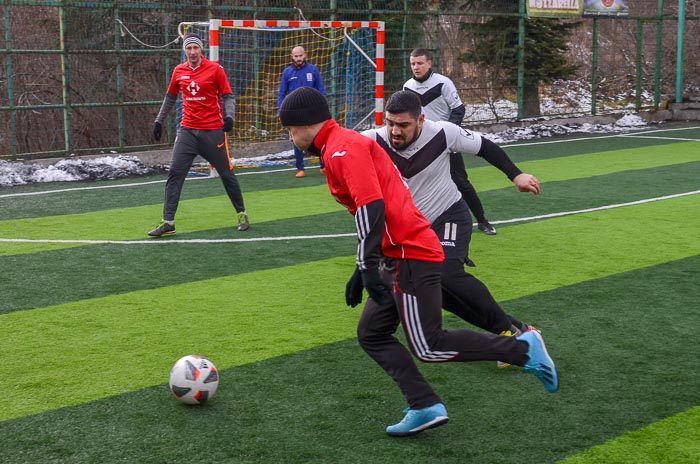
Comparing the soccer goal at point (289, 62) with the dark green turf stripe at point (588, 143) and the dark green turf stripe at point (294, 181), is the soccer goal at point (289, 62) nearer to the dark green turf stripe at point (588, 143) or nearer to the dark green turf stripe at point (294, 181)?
the dark green turf stripe at point (294, 181)

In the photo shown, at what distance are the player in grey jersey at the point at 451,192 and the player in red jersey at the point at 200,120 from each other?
525 cm

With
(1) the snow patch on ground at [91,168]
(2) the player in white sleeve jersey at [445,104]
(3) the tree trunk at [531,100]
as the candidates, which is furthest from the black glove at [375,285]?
(3) the tree trunk at [531,100]

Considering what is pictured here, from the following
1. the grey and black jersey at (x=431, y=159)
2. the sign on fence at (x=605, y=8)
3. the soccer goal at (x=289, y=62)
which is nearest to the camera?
the grey and black jersey at (x=431, y=159)

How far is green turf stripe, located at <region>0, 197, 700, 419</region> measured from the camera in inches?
242

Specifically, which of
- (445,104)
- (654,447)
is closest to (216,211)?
(445,104)

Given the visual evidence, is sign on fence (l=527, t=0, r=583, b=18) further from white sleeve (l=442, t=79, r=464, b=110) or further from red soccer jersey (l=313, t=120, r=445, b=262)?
red soccer jersey (l=313, t=120, r=445, b=262)

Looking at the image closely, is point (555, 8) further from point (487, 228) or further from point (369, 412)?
point (369, 412)

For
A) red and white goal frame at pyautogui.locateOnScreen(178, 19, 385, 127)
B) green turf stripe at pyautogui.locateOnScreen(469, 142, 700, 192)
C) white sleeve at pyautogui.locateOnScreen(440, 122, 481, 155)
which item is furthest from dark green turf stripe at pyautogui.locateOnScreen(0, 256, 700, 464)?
red and white goal frame at pyautogui.locateOnScreen(178, 19, 385, 127)

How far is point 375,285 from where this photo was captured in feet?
15.1

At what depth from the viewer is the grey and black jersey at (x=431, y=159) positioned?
6.06 metres

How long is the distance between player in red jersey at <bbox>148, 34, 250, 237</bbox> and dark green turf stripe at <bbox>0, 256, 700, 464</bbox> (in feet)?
15.3

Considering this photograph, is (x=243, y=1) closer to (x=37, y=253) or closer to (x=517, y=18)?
(x=517, y=18)

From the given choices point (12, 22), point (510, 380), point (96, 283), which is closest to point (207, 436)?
point (510, 380)

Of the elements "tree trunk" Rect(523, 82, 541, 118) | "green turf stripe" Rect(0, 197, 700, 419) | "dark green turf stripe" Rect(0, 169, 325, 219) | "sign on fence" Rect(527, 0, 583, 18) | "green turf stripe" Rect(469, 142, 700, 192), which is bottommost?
"green turf stripe" Rect(0, 197, 700, 419)
